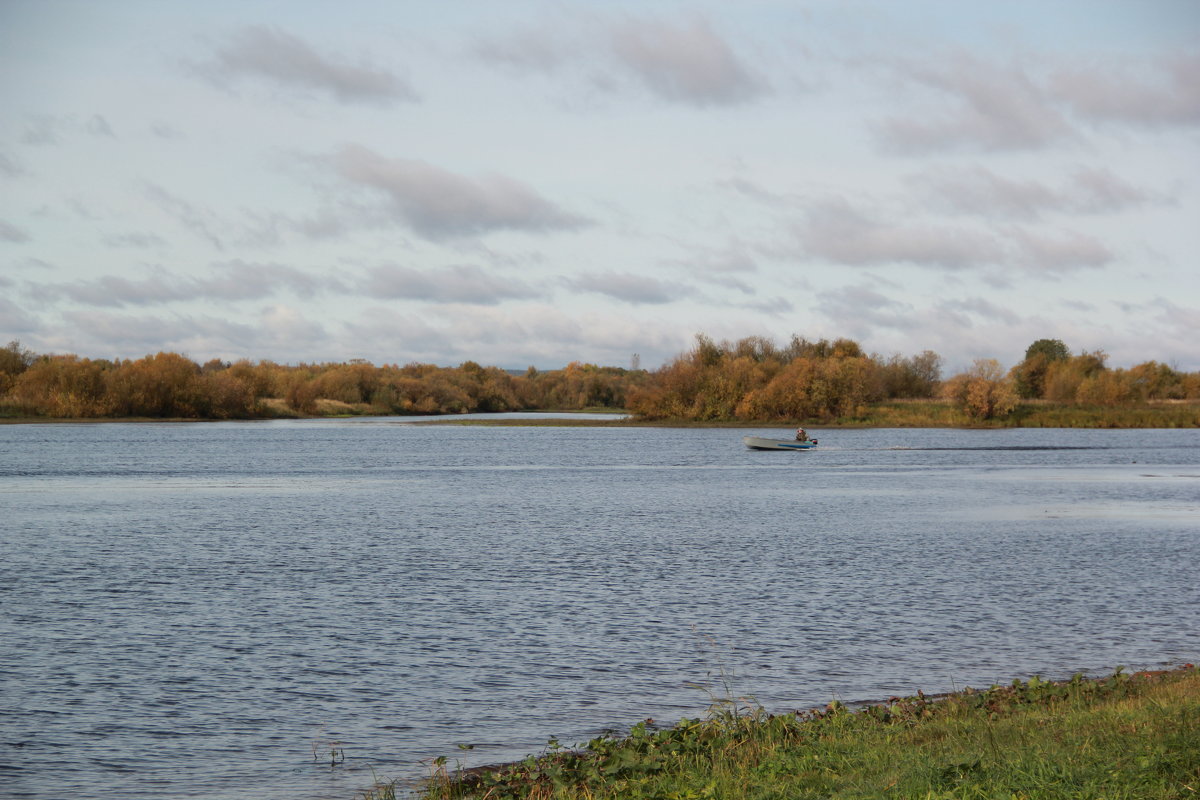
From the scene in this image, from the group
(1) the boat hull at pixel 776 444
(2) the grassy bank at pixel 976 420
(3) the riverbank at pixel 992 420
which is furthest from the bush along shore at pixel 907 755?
(3) the riverbank at pixel 992 420

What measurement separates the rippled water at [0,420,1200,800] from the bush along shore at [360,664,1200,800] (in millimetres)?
1607

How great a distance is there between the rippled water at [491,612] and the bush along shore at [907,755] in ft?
5.27

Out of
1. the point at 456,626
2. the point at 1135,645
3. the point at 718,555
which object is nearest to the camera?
the point at 1135,645

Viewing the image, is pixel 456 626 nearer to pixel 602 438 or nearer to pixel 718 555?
pixel 718 555

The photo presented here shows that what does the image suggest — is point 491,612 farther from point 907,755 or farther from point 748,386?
point 748,386

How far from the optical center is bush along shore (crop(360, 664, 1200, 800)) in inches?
335

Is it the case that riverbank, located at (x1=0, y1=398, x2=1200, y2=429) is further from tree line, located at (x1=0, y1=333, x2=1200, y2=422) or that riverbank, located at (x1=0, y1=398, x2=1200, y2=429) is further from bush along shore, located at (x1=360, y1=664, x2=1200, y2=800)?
bush along shore, located at (x1=360, y1=664, x2=1200, y2=800)

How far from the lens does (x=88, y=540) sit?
106 ft

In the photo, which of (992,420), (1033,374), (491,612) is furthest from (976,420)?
(491,612)

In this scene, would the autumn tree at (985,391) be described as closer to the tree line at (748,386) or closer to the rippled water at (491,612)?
Answer: the tree line at (748,386)

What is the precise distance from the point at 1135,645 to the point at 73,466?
221 ft

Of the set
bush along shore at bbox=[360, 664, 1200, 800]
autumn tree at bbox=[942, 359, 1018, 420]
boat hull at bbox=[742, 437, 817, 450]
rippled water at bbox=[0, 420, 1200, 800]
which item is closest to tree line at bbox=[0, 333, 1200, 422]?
autumn tree at bbox=[942, 359, 1018, 420]

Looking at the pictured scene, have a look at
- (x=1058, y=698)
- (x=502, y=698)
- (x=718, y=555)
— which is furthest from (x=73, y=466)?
(x=1058, y=698)

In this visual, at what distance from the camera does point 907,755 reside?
31.9 feet
